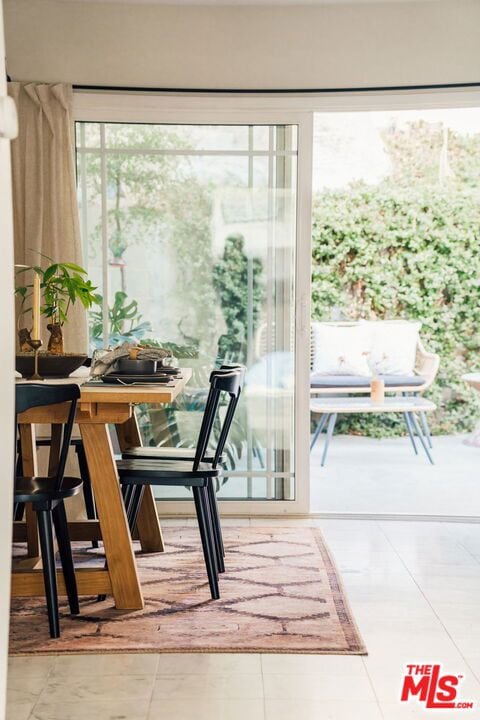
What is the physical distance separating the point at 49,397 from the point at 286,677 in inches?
43.0

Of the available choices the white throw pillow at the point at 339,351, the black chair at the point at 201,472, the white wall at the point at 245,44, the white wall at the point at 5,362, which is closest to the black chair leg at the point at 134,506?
the black chair at the point at 201,472

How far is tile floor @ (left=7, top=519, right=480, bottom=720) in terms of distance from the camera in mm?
2250

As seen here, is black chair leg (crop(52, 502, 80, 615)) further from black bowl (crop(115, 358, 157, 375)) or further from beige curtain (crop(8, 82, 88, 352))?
beige curtain (crop(8, 82, 88, 352))

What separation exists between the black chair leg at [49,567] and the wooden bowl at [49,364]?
61 cm

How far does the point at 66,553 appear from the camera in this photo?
294cm

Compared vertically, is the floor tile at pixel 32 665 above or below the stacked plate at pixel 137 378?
below

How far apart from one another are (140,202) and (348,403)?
2.88 m

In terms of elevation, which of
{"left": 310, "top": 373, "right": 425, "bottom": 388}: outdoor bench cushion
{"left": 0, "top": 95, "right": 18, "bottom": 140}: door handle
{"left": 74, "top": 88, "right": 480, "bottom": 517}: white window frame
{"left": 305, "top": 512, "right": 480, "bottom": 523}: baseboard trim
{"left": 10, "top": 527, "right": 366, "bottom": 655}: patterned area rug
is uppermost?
{"left": 74, "top": 88, "right": 480, "bottom": 517}: white window frame

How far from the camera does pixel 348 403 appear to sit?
22.3 feet

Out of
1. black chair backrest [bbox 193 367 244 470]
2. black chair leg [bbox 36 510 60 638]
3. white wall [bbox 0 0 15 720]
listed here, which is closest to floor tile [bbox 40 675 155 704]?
black chair leg [bbox 36 510 60 638]

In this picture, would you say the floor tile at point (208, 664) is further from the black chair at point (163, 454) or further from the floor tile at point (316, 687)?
the black chair at point (163, 454)

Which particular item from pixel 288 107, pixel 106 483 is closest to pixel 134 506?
pixel 106 483

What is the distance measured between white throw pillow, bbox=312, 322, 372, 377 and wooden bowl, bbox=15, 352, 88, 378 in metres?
4.51

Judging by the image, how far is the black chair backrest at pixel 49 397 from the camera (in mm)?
2523
